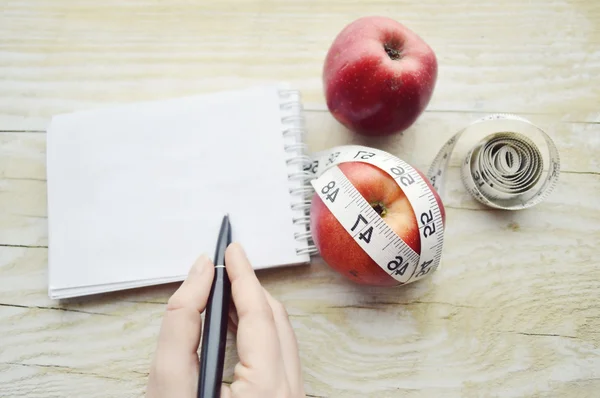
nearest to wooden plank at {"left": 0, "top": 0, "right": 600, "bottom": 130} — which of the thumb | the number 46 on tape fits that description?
the number 46 on tape

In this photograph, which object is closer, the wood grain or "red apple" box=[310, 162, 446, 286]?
"red apple" box=[310, 162, 446, 286]

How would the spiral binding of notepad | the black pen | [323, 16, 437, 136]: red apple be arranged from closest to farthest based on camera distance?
the black pen → [323, 16, 437, 136]: red apple → the spiral binding of notepad

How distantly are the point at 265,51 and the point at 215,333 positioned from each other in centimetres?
55

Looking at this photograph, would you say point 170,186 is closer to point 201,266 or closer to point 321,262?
point 201,266

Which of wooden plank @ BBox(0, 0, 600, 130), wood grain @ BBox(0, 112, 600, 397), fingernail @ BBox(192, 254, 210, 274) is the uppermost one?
wooden plank @ BBox(0, 0, 600, 130)

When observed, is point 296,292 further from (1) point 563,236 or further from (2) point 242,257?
(1) point 563,236

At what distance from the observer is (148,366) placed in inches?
33.6

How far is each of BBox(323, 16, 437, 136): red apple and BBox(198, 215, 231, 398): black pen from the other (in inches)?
12.8

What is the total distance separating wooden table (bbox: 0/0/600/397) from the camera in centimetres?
85

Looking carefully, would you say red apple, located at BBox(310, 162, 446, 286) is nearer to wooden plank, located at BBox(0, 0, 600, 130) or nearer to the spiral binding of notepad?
the spiral binding of notepad

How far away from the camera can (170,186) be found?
2.91 ft

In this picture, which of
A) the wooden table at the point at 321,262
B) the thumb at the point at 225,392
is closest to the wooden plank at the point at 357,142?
the wooden table at the point at 321,262

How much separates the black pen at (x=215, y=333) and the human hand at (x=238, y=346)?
0.5 inches

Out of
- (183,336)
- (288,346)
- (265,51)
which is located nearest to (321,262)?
(288,346)
